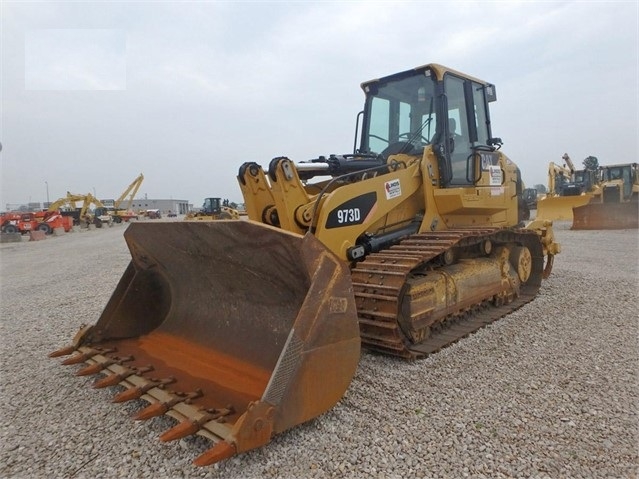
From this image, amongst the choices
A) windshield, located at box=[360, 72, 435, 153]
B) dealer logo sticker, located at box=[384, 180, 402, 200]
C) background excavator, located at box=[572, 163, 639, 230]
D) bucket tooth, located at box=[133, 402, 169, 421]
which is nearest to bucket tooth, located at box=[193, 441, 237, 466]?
bucket tooth, located at box=[133, 402, 169, 421]

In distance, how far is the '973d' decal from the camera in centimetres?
404

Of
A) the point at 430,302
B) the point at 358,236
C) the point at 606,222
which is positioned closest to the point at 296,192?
the point at 358,236

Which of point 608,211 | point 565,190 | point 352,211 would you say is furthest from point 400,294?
point 565,190

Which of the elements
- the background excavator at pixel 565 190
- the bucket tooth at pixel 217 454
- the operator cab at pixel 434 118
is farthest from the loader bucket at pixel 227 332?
the background excavator at pixel 565 190

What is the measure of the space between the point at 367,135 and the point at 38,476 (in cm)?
498

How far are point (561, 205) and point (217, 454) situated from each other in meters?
22.6

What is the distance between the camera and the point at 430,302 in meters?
4.21

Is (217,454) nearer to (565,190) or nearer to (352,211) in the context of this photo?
(352,211)

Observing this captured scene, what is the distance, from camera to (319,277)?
9.08ft

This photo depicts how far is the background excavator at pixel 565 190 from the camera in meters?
20.9

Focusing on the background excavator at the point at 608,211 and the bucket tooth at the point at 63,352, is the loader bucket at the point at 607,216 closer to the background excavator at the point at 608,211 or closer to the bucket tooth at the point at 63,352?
the background excavator at the point at 608,211

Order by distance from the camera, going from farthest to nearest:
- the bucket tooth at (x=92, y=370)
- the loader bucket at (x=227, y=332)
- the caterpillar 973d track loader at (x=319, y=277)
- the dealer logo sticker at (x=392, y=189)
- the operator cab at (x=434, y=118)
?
the operator cab at (x=434, y=118) → the dealer logo sticker at (x=392, y=189) → the bucket tooth at (x=92, y=370) → the caterpillar 973d track loader at (x=319, y=277) → the loader bucket at (x=227, y=332)

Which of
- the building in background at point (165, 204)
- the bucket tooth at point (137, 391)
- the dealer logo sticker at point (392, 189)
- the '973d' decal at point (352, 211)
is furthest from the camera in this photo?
the building in background at point (165, 204)

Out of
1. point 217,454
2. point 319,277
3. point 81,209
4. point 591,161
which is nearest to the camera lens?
point 217,454
